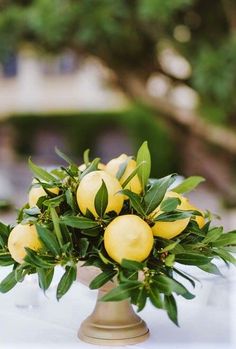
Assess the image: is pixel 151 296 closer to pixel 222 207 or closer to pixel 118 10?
pixel 118 10

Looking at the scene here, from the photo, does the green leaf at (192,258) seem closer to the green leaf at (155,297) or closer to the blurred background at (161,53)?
the green leaf at (155,297)

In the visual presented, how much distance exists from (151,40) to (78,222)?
11.9ft

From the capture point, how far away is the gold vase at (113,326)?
0.83 m

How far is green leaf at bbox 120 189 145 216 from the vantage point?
0.77 meters

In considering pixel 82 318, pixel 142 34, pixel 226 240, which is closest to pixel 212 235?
pixel 226 240

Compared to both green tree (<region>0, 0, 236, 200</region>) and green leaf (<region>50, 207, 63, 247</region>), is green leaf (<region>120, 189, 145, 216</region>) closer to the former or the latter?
green leaf (<region>50, 207, 63, 247</region>)

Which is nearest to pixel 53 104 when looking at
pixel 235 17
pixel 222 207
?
pixel 222 207

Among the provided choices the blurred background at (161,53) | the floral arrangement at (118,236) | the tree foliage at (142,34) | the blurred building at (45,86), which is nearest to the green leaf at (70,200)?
the floral arrangement at (118,236)

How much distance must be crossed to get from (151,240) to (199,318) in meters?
0.25

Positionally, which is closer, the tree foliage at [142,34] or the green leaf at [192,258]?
the green leaf at [192,258]

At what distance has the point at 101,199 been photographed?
0.77 m

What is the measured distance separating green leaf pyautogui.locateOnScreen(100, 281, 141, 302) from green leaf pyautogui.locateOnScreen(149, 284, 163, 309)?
0.6 inches

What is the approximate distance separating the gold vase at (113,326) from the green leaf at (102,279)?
0.22 feet

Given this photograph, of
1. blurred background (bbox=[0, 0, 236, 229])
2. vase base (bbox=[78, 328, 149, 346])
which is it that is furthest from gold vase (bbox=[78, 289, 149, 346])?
blurred background (bbox=[0, 0, 236, 229])
